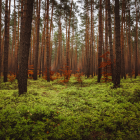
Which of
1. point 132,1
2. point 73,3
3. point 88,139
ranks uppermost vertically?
point 73,3

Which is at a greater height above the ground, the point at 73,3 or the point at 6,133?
the point at 73,3

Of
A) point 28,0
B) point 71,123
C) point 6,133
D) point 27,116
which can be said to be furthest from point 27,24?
point 71,123

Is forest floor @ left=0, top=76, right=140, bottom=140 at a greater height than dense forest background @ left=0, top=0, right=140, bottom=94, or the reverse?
dense forest background @ left=0, top=0, right=140, bottom=94

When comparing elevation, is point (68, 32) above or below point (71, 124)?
above

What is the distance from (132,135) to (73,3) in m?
18.1

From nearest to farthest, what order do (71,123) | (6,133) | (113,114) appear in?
(6,133), (71,123), (113,114)

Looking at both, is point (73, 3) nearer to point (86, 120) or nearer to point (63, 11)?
point (63, 11)

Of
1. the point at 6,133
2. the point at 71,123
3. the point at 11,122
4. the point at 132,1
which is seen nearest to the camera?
the point at 6,133

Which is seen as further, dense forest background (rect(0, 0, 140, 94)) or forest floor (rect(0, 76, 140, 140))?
dense forest background (rect(0, 0, 140, 94))

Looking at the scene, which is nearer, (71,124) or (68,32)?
(71,124)

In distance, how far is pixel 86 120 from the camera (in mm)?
3395

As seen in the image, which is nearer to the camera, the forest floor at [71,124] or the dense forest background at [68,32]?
the forest floor at [71,124]

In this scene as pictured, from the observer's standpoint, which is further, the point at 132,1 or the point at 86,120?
the point at 132,1

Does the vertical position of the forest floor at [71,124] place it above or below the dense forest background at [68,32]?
below
